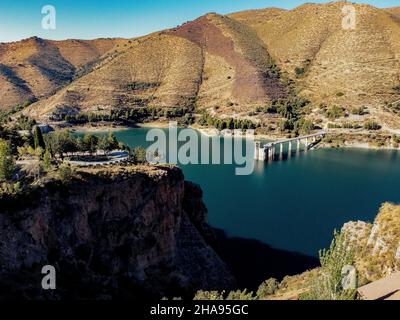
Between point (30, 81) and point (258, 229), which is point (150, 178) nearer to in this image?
point (258, 229)

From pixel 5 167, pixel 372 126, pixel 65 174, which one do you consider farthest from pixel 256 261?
pixel 372 126

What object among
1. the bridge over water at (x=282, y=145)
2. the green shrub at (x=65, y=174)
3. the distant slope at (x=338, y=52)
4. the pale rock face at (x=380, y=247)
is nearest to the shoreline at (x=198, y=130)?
the bridge over water at (x=282, y=145)

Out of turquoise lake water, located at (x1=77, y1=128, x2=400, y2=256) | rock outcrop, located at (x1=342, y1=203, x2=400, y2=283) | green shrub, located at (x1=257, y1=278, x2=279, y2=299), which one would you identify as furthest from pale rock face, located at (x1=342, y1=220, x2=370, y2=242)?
green shrub, located at (x1=257, y1=278, x2=279, y2=299)

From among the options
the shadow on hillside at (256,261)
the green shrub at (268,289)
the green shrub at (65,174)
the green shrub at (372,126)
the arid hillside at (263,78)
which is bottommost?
the shadow on hillside at (256,261)

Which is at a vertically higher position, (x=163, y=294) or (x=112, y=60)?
(x=112, y=60)

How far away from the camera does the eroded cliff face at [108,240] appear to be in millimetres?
29094

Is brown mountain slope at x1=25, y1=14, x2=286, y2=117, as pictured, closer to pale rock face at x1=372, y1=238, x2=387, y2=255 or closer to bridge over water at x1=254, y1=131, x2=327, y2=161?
bridge over water at x1=254, y1=131, x2=327, y2=161

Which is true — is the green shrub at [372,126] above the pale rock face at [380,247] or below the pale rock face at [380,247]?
above

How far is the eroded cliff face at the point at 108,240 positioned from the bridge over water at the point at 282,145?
50.0 meters

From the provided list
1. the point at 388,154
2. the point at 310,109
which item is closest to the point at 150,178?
the point at 388,154

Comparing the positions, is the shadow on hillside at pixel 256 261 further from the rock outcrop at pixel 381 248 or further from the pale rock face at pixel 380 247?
the pale rock face at pixel 380 247

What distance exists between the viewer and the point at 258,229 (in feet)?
170

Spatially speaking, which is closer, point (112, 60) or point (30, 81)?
point (112, 60)
